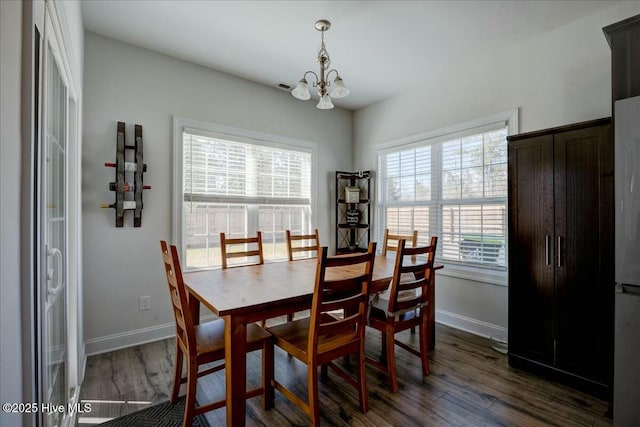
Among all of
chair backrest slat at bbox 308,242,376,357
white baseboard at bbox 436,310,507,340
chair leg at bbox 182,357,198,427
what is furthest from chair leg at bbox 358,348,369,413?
white baseboard at bbox 436,310,507,340

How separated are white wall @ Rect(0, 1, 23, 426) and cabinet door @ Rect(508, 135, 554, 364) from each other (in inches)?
117

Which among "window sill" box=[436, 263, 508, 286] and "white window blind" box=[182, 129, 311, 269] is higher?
"white window blind" box=[182, 129, 311, 269]

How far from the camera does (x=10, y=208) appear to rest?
81 centimetres

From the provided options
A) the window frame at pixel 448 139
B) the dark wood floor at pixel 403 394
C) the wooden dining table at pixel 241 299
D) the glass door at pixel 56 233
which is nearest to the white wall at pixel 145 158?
the dark wood floor at pixel 403 394

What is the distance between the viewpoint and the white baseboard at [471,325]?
3092mm

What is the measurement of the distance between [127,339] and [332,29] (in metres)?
3.41

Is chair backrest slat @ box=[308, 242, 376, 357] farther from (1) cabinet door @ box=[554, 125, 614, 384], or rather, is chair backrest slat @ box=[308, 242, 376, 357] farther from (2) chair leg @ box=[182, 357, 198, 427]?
(1) cabinet door @ box=[554, 125, 614, 384]

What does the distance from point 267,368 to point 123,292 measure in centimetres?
180

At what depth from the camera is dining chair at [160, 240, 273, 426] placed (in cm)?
168

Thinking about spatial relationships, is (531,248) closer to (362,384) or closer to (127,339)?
(362,384)

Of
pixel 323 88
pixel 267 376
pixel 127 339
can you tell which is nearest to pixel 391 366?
pixel 267 376

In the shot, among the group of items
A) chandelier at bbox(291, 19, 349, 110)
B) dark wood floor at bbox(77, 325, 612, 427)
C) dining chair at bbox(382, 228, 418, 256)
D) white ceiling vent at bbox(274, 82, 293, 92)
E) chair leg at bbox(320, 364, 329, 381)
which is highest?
white ceiling vent at bbox(274, 82, 293, 92)

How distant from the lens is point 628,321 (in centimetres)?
174

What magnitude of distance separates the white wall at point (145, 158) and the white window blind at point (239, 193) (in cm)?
25
